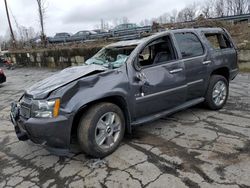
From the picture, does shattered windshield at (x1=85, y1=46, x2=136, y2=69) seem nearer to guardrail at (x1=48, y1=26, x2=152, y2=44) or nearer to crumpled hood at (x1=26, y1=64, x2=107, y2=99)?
crumpled hood at (x1=26, y1=64, x2=107, y2=99)

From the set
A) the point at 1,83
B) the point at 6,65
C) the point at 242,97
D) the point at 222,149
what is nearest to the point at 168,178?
the point at 222,149

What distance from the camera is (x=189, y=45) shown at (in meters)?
4.94

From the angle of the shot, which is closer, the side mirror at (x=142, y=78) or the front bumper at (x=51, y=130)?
the front bumper at (x=51, y=130)

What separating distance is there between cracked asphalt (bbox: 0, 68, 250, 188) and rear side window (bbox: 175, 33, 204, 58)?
1224mm

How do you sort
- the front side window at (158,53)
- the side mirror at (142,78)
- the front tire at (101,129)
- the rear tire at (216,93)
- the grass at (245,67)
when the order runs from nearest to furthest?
the front tire at (101,129)
the side mirror at (142,78)
the front side window at (158,53)
the rear tire at (216,93)
the grass at (245,67)

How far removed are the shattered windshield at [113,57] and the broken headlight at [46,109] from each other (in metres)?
1.10

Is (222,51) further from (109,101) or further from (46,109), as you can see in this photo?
(46,109)

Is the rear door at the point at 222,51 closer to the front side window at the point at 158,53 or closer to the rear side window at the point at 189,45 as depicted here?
the rear side window at the point at 189,45

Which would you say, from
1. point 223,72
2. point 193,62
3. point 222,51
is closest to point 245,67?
point 223,72

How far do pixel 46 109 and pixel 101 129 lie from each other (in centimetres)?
79

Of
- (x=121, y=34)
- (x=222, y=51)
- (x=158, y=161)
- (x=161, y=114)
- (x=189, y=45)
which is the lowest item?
(x=158, y=161)

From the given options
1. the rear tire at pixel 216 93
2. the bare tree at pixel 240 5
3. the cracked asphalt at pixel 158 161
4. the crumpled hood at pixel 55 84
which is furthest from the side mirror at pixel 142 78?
the bare tree at pixel 240 5

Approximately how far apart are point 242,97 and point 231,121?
1.80 meters

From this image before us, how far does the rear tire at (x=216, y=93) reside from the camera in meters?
5.24
